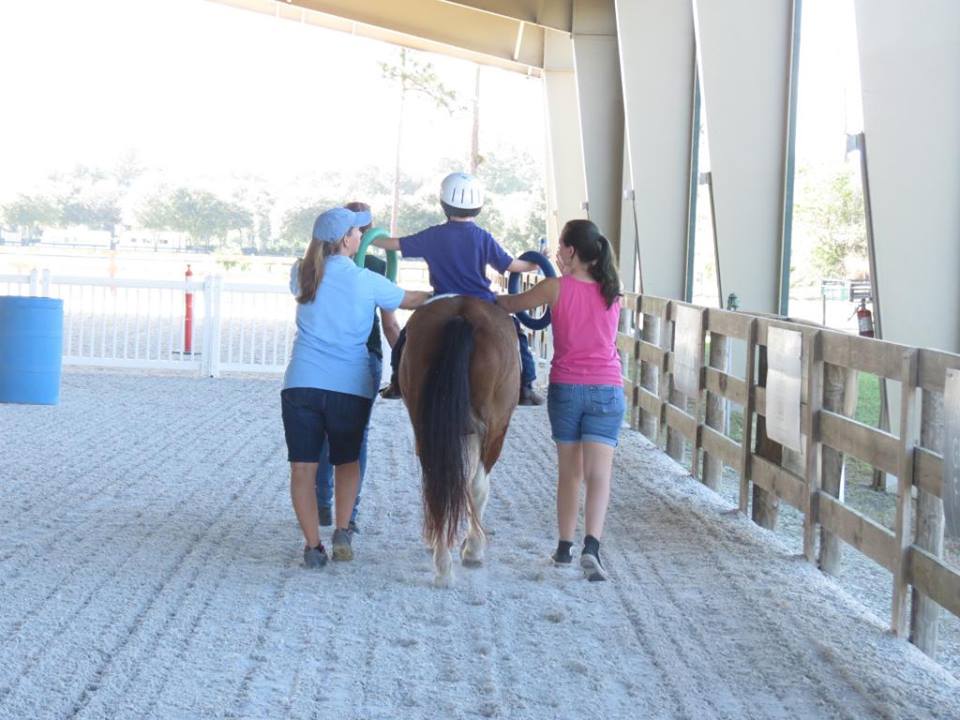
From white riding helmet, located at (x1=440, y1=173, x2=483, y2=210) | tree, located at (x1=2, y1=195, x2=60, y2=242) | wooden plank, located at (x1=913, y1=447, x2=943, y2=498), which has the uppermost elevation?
tree, located at (x1=2, y1=195, x2=60, y2=242)

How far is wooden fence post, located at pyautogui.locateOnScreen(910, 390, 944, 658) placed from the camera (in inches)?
193

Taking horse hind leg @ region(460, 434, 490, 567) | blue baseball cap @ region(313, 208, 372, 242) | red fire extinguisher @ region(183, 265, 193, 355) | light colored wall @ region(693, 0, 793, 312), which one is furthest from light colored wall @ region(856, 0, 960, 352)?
red fire extinguisher @ region(183, 265, 193, 355)

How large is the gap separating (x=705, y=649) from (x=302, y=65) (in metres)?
76.1

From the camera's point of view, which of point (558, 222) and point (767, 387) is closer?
point (767, 387)

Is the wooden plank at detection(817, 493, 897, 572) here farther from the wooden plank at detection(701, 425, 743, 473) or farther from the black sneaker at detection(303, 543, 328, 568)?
the black sneaker at detection(303, 543, 328, 568)

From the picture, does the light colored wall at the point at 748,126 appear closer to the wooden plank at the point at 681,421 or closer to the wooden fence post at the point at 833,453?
the wooden plank at the point at 681,421

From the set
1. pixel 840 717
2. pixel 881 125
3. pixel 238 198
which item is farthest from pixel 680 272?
pixel 238 198

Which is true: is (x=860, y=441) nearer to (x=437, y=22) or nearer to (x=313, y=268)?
(x=313, y=268)

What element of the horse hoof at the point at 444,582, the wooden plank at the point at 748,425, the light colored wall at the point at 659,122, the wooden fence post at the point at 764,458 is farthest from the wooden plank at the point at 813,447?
the light colored wall at the point at 659,122

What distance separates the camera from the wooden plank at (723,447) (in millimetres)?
7862

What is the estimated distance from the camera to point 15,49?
237ft

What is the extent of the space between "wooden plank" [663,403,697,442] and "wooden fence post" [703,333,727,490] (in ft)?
0.87

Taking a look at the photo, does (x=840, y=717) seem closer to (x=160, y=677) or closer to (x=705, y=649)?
(x=705, y=649)

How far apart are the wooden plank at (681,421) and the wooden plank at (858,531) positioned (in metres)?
2.76
